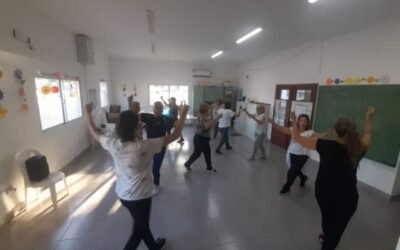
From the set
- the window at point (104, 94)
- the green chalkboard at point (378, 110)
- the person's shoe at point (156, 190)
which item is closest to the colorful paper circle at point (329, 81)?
the green chalkboard at point (378, 110)

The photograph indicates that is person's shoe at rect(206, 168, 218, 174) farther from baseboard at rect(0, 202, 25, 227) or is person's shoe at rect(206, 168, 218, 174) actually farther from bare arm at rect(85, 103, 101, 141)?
baseboard at rect(0, 202, 25, 227)

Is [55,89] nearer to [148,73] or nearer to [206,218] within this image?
[206,218]

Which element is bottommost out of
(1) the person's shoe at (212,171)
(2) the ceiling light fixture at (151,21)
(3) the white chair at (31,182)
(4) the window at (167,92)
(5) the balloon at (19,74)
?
(1) the person's shoe at (212,171)

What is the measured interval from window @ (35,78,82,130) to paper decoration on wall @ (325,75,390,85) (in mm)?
5905

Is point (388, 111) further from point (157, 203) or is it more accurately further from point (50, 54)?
point (50, 54)

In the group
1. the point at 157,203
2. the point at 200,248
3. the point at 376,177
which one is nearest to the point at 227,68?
the point at 376,177

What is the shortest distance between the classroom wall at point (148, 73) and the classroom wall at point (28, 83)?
3633 mm

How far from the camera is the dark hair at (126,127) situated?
1.50 meters

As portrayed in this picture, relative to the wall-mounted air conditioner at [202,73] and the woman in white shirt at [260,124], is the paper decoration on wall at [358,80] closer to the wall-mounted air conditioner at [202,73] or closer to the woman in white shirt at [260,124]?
the woman in white shirt at [260,124]

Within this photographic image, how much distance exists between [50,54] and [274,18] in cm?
423

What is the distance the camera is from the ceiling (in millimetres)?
2918

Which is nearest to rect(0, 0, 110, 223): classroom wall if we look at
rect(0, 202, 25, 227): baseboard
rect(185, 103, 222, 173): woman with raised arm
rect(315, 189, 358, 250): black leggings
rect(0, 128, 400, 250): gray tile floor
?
rect(0, 202, 25, 227): baseboard

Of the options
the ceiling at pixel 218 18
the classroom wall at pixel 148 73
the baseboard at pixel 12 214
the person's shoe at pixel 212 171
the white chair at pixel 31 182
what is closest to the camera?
the baseboard at pixel 12 214

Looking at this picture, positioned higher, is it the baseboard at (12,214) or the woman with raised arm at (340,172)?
the woman with raised arm at (340,172)
